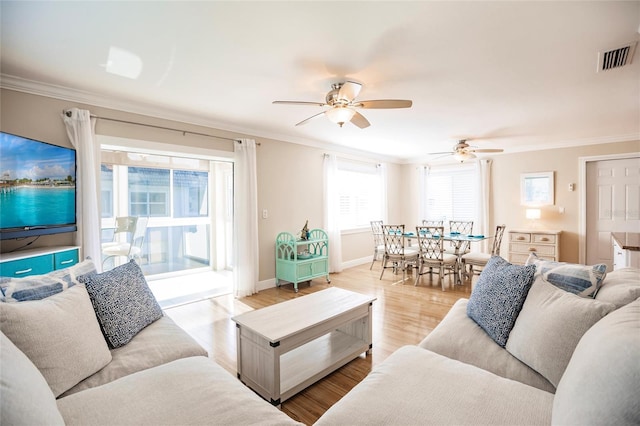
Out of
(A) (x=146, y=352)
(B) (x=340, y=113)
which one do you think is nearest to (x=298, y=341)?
(A) (x=146, y=352)

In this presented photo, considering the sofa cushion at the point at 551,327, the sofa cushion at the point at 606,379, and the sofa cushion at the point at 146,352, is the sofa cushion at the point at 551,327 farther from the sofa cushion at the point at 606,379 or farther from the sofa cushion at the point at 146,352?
the sofa cushion at the point at 146,352

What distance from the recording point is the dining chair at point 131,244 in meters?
5.03

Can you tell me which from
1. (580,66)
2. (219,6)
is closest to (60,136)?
(219,6)

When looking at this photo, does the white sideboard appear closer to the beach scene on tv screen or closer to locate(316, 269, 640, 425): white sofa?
locate(316, 269, 640, 425): white sofa

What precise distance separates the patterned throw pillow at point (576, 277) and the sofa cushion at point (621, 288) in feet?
0.12

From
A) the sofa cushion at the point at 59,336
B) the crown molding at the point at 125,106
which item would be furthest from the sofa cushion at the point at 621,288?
the crown molding at the point at 125,106

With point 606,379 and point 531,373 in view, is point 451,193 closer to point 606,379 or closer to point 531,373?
point 531,373

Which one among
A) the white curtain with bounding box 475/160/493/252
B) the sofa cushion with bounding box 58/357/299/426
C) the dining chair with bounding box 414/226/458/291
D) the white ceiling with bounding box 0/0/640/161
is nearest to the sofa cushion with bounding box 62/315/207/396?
the sofa cushion with bounding box 58/357/299/426

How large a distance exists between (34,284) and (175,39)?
5.72 feet

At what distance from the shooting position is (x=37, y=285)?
156 cm

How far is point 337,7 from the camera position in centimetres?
177

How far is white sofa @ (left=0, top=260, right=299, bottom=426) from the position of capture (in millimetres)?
996

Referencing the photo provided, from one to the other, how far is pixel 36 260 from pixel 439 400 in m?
3.06

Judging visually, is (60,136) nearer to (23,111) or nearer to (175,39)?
(23,111)
